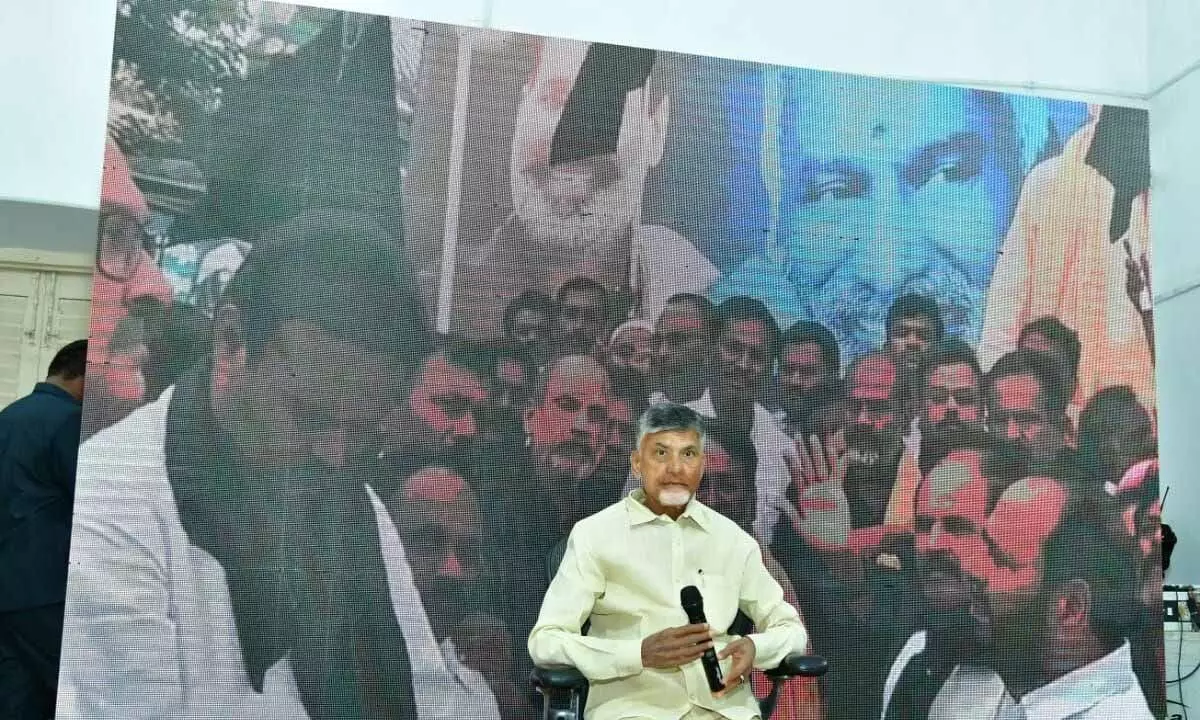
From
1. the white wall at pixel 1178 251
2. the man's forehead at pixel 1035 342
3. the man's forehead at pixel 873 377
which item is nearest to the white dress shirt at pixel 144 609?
the man's forehead at pixel 873 377

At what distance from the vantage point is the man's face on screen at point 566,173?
182 inches

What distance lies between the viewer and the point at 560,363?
4570mm

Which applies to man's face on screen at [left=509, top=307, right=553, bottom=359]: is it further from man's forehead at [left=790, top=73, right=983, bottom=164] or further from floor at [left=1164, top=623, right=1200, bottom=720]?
floor at [left=1164, top=623, right=1200, bottom=720]

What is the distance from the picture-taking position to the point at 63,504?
14.6 feet

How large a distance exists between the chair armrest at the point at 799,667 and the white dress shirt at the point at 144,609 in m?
1.76

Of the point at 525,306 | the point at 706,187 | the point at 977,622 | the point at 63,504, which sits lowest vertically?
the point at 977,622

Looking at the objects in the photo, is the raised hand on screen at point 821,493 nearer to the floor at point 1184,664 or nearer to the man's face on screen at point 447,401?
the man's face on screen at point 447,401

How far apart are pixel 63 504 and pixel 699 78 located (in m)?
2.62

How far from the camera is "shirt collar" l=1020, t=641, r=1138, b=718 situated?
15.7 ft

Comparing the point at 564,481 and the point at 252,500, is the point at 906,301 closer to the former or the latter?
the point at 564,481

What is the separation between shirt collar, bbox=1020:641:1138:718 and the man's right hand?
2.22 meters

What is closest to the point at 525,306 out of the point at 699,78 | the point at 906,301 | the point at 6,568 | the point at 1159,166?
the point at 699,78

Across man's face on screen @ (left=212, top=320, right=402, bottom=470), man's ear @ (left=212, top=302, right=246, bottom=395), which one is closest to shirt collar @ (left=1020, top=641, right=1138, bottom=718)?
man's face on screen @ (left=212, top=320, right=402, bottom=470)

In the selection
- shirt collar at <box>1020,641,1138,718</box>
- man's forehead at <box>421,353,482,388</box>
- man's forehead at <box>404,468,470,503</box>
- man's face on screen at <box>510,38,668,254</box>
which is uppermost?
man's face on screen at <box>510,38,668,254</box>
